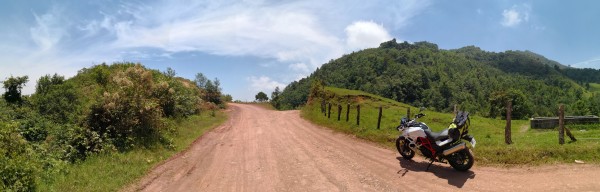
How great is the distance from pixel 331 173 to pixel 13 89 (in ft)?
85.4

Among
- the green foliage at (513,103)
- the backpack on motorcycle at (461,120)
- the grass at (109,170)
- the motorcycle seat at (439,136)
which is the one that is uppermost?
the green foliage at (513,103)

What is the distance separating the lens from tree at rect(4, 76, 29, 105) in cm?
2544

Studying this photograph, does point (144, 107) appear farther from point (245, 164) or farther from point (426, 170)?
point (426, 170)

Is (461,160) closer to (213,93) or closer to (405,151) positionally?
(405,151)

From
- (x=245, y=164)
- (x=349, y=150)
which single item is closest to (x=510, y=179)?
(x=349, y=150)

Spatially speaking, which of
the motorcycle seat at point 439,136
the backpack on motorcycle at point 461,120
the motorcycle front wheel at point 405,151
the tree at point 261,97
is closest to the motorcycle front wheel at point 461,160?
the motorcycle seat at point 439,136

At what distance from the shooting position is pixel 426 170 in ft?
34.8

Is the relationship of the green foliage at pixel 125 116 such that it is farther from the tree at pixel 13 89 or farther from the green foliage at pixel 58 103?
the tree at pixel 13 89

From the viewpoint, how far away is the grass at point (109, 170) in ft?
→ 36.0

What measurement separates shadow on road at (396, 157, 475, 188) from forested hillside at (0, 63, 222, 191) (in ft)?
35.4

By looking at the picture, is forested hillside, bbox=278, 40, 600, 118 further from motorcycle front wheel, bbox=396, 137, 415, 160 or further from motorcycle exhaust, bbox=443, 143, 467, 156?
motorcycle exhaust, bbox=443, 143, 467, 156

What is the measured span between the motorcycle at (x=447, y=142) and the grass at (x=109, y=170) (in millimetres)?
9064

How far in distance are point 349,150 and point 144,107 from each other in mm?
11233

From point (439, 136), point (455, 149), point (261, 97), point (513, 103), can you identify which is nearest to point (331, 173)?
point (439, 136)
